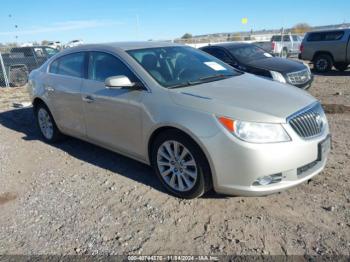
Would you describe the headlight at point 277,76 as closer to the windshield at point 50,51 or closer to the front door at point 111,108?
the front door at point 111,108

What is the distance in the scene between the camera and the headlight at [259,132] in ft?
10.2

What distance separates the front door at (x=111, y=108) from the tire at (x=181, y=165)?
332mm

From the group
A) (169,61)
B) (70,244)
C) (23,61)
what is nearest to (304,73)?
(169,61)

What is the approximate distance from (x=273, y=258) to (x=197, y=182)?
1.05 metres

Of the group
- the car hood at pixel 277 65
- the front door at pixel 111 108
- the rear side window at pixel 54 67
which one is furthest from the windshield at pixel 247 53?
the front door at pixel 111 108

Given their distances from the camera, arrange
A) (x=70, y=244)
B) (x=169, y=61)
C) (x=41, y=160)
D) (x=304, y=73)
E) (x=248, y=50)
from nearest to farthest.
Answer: (x=70, y=244), (x=169, y=61), (x=41, y=160), (x=304, y=73), (x=248, y=50)

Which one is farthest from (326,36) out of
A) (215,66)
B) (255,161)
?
(255,161)

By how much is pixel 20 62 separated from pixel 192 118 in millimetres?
12357

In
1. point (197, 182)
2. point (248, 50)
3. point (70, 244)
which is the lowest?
point (70, 244)

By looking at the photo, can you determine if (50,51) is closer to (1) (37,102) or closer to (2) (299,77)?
(1) (37,102)

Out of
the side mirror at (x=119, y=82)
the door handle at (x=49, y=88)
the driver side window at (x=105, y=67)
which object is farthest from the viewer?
the door handle at (x=49, y=88)

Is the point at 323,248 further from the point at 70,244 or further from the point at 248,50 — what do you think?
the point at 248,50

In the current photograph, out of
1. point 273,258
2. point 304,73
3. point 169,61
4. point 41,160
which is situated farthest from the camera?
point 304,73

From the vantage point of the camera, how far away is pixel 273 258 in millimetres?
2775
